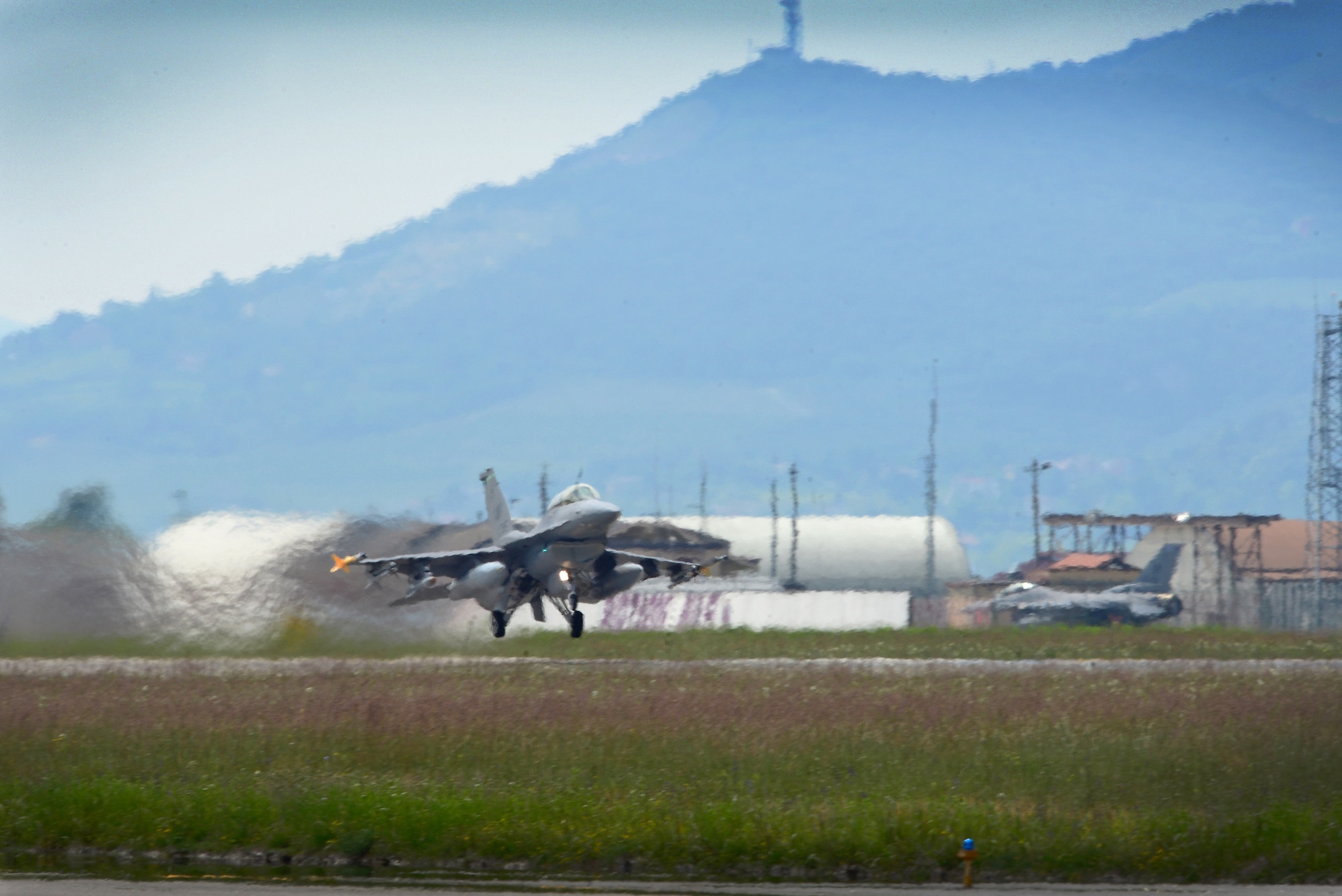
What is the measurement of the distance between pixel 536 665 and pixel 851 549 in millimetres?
64686

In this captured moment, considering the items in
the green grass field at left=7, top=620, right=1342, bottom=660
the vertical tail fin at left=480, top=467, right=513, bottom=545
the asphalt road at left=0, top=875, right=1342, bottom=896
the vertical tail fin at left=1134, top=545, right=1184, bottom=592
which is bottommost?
the asphalt road at left=0, top=875, right=1342, bottom=896

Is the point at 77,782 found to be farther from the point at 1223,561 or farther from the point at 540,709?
the point at 1223,561

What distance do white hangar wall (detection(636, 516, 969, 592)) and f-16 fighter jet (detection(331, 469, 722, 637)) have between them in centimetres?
5127

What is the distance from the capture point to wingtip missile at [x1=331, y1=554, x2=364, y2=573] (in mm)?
36125

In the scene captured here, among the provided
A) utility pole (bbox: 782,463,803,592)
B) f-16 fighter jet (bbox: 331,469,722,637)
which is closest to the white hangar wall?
utility pole (bbox: 782,463,803,592)

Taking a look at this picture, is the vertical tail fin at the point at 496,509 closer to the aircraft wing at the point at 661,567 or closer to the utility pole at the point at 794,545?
the aircraft wing at the point at 661,567

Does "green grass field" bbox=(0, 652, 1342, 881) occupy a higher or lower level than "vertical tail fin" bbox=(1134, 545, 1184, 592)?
lower

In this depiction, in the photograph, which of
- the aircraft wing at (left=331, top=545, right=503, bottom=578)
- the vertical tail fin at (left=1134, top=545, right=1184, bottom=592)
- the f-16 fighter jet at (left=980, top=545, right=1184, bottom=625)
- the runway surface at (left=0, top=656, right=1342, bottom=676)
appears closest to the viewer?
the runway surface at (left=0, top=656, right=1342, bottom=676)

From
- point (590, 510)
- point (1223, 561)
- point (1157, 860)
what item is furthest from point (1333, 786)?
point (1223, 561)

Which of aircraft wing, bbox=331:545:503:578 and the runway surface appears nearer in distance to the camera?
the runway surface

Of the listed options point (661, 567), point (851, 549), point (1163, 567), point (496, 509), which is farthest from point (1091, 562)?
point (496, 509)

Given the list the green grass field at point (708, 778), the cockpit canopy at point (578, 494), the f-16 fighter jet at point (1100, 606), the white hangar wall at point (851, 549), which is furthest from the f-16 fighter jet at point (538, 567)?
the white hangar wall at point (851, 549)

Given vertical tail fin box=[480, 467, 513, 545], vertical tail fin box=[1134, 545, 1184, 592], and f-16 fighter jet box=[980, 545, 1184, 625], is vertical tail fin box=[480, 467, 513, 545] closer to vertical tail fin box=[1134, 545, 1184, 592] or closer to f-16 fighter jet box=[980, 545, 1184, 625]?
f-16 fighter jet box=[980, 545, 1184, 625]

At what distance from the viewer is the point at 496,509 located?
4291 cm
